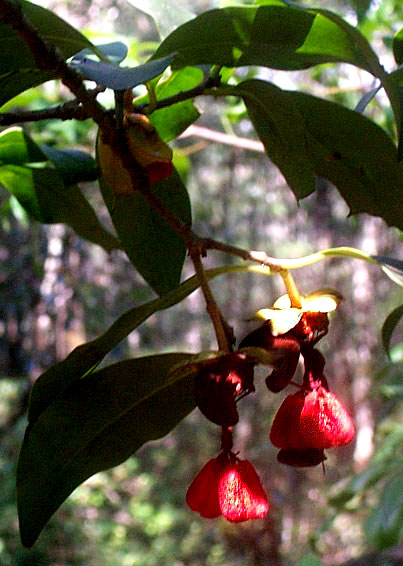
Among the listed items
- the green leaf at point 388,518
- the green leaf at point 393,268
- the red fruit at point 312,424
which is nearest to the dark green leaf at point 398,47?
the green leaf at point 393,268

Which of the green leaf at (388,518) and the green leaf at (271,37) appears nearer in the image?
→ the green leaf at (271,37)

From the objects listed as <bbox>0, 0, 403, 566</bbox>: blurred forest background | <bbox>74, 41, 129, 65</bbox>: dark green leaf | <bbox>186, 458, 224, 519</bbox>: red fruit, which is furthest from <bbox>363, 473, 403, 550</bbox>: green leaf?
<bbox>74, 41, 129, 65</bbox>: dark green leaf

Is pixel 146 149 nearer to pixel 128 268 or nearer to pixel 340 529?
pixel 128 268

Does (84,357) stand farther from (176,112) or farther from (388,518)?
(388,518)

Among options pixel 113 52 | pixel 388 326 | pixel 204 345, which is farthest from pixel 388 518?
pixel 204 345

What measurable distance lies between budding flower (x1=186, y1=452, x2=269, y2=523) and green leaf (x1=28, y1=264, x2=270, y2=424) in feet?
0.42

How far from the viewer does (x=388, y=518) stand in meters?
1.59

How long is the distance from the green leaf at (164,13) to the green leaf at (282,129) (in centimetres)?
10

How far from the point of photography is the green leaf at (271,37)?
54 centimetres

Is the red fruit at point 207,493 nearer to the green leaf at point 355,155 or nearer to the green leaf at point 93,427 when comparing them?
the green leaf at point 93,427

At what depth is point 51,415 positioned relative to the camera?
0.58 m

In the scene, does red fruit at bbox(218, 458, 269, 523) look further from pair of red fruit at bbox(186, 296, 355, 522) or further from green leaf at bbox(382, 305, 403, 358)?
green leaf at bbox(382, 305, 403, 358)

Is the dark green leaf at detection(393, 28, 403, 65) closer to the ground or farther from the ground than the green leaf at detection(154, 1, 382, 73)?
farther from the ground

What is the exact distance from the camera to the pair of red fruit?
52cm
